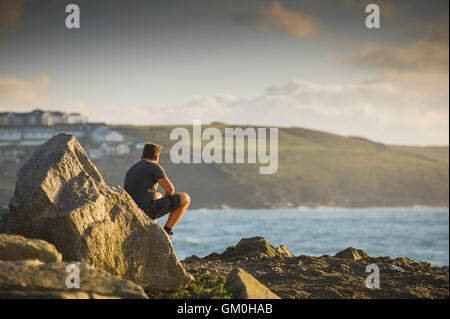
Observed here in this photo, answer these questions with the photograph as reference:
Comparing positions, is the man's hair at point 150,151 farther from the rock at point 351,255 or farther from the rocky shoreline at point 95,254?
the rock at point 351,255

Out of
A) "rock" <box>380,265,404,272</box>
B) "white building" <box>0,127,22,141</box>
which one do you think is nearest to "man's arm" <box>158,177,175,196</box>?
"rock" <box>380,265,404,272</box>

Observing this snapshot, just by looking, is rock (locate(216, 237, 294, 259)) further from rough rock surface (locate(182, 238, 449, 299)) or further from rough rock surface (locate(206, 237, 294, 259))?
rough rock surface (locate(182, 238, 449, 299))

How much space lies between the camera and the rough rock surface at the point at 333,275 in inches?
317

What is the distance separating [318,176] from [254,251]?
402 ft

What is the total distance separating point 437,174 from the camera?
487 feet

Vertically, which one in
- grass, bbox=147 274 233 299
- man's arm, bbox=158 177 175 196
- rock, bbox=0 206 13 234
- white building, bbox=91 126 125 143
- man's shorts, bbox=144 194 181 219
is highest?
white building, bbox=91 126 125 143

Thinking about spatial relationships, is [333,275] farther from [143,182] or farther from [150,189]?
[143,182]

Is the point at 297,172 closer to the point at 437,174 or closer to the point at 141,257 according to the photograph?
the point at 437,174

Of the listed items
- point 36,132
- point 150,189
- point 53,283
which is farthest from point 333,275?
point 36,132

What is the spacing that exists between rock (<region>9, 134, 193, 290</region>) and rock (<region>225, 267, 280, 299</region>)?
1.12 m

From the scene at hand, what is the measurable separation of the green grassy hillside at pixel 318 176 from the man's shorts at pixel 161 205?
8718 centimetres

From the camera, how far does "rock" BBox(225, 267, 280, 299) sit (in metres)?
6.85
